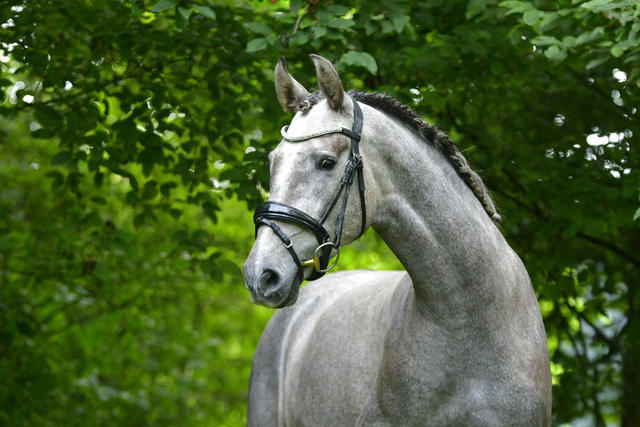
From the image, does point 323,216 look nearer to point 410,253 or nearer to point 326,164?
point 326,164

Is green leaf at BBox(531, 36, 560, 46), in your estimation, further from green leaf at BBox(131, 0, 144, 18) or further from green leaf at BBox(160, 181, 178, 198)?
green leaf at BBox(160, 181, 178, 198)

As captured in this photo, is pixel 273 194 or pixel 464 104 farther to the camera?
pixel 464 104

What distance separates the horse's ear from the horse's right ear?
222 millimetres

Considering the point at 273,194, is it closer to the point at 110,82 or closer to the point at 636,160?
the point at 110,82

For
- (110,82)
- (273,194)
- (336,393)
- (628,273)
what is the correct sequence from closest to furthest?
(273,194), (336,393), (110,82), (628,273)

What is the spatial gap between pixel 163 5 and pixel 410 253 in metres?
2.10

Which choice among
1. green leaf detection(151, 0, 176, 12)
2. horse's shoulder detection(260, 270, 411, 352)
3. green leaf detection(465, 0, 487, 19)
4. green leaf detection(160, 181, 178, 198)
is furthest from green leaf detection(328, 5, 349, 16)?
green leaf detection(160, 181, 178, 198)

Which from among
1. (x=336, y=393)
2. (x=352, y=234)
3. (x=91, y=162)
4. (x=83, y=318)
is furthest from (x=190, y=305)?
(x=352, y=234)

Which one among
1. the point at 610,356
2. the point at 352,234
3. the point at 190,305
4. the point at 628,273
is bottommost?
the point at 190,305

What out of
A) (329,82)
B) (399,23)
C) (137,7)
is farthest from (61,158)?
(329,82)

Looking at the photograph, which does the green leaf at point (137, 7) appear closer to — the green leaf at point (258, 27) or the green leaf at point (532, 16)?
the green leaf at point (258, 27)

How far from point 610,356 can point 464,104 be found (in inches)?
116

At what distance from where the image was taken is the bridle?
216 cm

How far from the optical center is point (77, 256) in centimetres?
557
